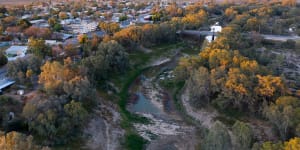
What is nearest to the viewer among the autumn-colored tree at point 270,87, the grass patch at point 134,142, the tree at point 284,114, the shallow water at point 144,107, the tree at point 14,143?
the tree at point 14,143

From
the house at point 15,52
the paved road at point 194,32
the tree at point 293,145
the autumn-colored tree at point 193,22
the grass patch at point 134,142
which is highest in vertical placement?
the autumn-colored tree at point 193,22

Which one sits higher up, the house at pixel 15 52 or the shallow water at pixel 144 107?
the house at pixel 15 52

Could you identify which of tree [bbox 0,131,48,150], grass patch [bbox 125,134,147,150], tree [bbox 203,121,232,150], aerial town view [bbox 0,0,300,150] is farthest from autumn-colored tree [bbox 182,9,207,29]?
tree [bbox 0,131,48,150]

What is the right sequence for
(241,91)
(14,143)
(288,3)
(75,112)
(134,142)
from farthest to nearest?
(288,3) < (241,91) < (134,142) < (75,112) < (14,143)

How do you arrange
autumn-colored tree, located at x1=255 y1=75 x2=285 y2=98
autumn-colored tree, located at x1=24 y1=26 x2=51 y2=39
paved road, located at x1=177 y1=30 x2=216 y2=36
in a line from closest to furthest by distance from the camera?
autumn-colored tree, located at x1=255 y1=75 x2=285 y2=98
autumn-colored tree, located at x1=24 y1=26 x2=51 y2=39
paved road, located at x1=177 y1=30 x2=216 y2=36

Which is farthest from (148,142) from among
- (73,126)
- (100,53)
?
(100,53)

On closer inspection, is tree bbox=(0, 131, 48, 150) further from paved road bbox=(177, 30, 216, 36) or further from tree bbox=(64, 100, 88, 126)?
paved road bbox=(177, 30, 216, 36)

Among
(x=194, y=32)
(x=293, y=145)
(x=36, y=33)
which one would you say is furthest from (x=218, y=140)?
(x=194, y=32)

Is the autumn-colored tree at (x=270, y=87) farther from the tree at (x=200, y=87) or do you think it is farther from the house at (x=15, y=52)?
the house at (x=15, y=52)

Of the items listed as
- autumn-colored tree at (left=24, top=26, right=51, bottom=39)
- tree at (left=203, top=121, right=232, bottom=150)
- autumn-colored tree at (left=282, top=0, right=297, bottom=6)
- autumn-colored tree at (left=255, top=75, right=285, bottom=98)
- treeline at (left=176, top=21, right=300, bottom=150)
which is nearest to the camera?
tree at (left=203, top=121, right=232, bottom=150)

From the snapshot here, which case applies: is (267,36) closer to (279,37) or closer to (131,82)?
(279,37)

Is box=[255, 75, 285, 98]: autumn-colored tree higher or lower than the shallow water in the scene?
higher

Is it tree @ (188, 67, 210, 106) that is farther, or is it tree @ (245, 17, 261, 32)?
tree @ (245, 17, 261, 32)

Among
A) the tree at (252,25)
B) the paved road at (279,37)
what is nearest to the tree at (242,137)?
the paved road at (279,37)
